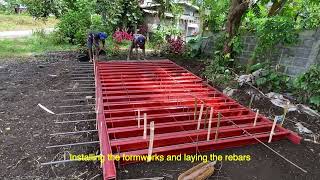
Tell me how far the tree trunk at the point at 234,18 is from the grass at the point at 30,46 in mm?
5384

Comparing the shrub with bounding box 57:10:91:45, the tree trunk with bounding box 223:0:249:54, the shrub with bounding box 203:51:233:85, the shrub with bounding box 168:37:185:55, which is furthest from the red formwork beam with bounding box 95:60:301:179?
the shrub with bounding box 57:10:91:45

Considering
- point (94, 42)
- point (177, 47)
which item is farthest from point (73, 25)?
point (177, 47)

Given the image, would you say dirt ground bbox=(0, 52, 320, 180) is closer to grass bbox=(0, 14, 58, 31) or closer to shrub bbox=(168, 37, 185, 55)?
shrub bbox=(168, 37, 185, 55)

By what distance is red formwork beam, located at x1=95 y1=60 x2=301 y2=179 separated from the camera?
248 cm

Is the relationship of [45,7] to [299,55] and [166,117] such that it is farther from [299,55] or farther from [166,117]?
[299,55]

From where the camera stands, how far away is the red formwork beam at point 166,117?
248 centimetres

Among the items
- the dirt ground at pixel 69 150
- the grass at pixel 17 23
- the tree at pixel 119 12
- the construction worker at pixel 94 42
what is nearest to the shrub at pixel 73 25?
the tree at pixel 119 12

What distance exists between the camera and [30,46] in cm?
824

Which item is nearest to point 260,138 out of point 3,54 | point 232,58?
point 232,58

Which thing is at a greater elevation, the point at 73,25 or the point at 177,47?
the point at 73,25

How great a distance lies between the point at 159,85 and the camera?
4426 millimetres

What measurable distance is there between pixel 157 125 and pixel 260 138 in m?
1.19

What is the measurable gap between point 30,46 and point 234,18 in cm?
669

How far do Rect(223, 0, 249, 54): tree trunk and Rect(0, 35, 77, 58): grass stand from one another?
5.38 meters
